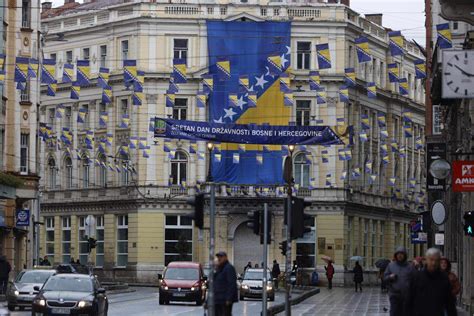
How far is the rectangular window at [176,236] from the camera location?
9544 cm

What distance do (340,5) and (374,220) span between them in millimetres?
15465

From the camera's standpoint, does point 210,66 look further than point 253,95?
Yes

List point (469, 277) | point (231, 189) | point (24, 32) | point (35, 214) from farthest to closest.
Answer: point (231, 189), point (35, 214), point (24, 32), point (469, 277)

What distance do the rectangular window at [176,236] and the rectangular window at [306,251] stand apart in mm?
6612

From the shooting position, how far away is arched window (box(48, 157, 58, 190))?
103 m

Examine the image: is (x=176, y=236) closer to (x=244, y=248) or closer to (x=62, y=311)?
(x=244, y=248)

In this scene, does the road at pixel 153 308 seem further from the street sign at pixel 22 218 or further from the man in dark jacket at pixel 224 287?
the man in dark jacket at pixel 224 287

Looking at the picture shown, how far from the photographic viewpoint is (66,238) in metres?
102

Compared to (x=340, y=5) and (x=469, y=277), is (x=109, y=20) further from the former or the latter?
(x=469, y=277)

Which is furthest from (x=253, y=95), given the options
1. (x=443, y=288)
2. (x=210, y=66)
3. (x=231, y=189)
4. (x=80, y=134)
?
(x=443, y=288)

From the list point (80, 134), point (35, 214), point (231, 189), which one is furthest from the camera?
point (80, 134)

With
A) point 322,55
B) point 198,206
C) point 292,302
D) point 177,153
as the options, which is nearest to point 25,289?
point 292,302

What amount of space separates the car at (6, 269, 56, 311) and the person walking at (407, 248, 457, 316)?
27.9m

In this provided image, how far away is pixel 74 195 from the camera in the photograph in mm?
101062
